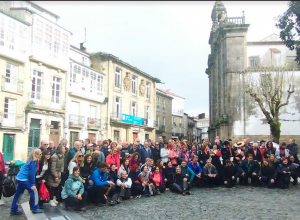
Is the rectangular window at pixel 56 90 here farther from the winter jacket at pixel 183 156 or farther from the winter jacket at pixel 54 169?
the winter jacket at pixel 54 169

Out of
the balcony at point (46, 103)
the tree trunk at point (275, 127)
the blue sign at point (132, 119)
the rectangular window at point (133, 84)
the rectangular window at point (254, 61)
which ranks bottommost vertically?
the tree trunk at point (275, 127)

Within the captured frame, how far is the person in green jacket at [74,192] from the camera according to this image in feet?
29.7

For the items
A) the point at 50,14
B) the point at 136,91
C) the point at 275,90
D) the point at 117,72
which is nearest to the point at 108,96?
the point at 117,72

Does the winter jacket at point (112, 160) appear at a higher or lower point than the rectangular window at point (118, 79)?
lower

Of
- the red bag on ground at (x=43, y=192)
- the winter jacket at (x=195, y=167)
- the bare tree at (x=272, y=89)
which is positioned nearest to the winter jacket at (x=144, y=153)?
the winter jacket at (x=195, y=167)

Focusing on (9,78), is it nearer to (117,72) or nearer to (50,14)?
(50,14)

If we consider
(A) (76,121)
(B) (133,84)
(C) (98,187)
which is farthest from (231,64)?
(C) (98,187)

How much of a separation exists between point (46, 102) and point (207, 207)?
22.7 metres

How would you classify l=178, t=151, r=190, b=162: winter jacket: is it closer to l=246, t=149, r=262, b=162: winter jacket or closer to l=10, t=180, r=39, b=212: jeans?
l=246, t=149, r=262, b=162: winter jacket

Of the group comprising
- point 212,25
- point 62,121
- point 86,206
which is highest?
point 212,25

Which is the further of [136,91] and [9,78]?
[136,91]

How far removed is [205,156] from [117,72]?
28.6 metres

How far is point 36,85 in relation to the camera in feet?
92.9

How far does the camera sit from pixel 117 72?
41.2 m
